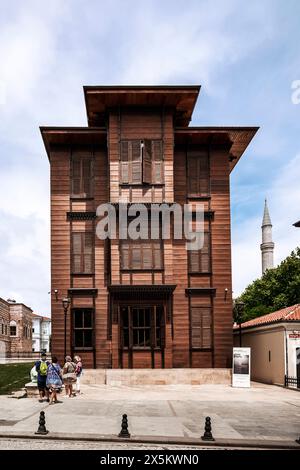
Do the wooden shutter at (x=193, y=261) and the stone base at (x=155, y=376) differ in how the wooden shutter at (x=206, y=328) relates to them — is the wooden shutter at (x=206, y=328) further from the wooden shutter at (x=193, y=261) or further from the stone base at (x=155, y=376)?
the wooden shutter at (x=193, y=261)

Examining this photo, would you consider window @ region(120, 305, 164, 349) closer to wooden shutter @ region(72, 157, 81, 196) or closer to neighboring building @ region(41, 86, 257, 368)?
neighboring building @ region(41, 86, 257, 368)

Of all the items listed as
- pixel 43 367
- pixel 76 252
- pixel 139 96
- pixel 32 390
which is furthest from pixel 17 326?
pixel 43 367

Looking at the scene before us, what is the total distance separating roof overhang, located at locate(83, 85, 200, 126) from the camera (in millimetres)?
30344

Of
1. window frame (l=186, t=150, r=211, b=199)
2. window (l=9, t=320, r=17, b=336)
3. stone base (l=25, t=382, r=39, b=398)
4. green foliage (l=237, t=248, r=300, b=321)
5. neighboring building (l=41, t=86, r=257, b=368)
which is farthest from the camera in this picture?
window (l=9, t=320, r=17, b=336)

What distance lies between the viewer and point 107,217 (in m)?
31.2

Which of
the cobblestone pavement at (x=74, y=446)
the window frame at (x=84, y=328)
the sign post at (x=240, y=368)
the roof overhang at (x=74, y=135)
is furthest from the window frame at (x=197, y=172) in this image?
the cobblestone pavement at (x=74, y=446)

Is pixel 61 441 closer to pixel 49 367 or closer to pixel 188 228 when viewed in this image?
pixel 49 367

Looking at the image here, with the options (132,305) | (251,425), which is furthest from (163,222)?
(251,425)

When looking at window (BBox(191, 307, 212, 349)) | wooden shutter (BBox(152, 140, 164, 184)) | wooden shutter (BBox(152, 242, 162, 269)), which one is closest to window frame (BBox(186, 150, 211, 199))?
wooden shutter (BBox(152, 140, 164, 184))

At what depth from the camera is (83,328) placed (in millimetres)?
30688

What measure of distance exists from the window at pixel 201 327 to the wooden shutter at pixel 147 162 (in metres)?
7.60

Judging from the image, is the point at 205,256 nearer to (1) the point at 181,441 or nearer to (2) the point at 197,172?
(2) the point at 197,172

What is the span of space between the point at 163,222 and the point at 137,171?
124 inches

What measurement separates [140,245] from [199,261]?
3548 mm
